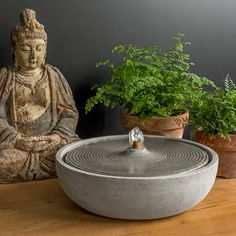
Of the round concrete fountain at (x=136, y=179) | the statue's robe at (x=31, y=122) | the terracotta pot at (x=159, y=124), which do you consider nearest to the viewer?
the round concrete fountain at (x=136, y=179)

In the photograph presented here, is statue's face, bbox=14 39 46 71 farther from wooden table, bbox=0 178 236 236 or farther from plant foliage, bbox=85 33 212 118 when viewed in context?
wooden table, bbox=0 178 236 236

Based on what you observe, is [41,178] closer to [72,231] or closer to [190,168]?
[72,231]

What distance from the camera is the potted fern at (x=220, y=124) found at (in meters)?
1.11

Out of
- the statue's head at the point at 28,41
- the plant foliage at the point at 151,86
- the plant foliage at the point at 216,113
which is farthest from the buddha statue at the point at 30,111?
the plant foliage at the point at 216,113

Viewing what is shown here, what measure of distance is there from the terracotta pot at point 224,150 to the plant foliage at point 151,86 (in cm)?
13

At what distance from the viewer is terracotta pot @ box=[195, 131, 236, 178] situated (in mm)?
1111

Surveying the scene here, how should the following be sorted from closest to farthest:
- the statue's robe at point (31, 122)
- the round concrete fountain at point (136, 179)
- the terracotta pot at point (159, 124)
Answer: the round concrete fountain at point (136, 179)
the statue's robe at point (31, 122)
the terracotta pot at point (159, 124)

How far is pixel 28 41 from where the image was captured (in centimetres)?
111

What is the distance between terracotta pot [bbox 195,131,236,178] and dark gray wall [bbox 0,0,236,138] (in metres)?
0.39

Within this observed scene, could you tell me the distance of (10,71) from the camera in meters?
1.14

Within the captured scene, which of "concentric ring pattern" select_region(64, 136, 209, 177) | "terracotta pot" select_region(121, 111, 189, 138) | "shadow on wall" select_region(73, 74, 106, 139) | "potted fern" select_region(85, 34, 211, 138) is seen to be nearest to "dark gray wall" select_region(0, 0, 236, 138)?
"shadow on wall" select_region(73, 74, 106, 139)

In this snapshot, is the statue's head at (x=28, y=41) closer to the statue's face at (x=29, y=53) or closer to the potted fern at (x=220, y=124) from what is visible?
the statue's face at (x=29, y=53)

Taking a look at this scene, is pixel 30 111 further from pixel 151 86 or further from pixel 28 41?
pixel 151 86

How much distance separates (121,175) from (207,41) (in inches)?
34.9
